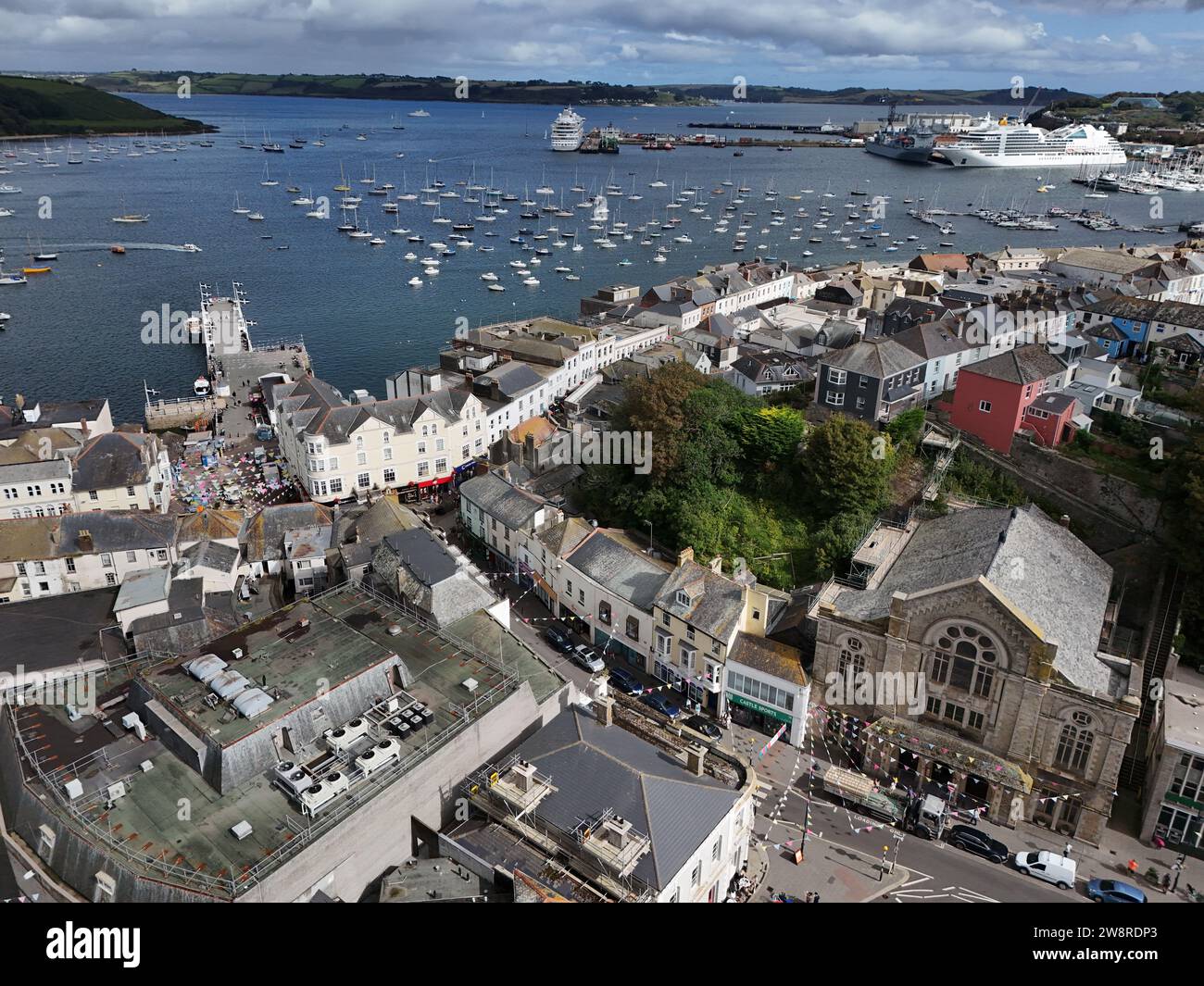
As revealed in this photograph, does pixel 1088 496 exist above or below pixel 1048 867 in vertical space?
above

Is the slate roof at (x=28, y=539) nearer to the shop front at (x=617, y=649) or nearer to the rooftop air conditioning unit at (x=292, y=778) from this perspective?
the rooftop air conditioning unit at (x=292, y=778)

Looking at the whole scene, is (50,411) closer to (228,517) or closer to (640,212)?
(228,517)

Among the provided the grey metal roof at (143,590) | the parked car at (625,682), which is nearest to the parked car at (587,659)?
the parked car at (625,682)

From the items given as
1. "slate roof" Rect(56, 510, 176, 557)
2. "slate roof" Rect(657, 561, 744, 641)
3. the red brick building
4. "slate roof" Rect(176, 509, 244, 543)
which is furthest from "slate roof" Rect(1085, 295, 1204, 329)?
"slate roof" Rect(56, 510, 176, 557)

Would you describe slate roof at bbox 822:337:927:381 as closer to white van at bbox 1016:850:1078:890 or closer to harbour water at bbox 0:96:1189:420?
white van at bbox 1016:850:1078:890

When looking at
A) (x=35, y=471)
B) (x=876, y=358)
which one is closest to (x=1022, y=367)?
(x=876, y=358)

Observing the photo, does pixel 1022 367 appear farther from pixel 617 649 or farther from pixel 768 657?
pixel 617 649
